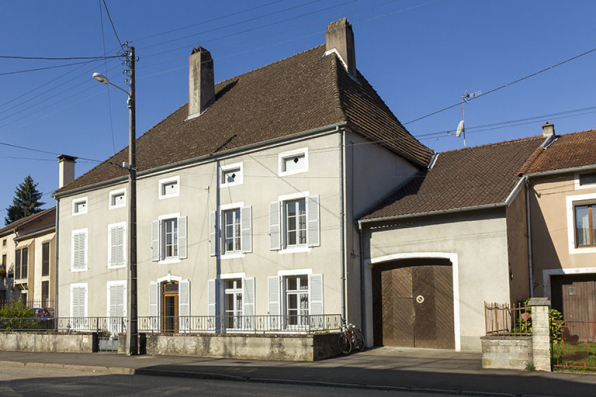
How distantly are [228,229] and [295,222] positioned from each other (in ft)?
10.1

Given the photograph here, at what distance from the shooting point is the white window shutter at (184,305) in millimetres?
22281

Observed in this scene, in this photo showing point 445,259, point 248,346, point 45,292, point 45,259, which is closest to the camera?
point 248,346

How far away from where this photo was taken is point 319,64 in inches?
941

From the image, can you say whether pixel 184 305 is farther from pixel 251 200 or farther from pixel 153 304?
pixel 251 200

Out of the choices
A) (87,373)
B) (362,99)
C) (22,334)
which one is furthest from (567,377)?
(22,334)

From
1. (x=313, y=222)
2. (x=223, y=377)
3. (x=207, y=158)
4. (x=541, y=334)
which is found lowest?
(x=223, y=377)

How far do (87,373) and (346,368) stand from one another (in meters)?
6.71

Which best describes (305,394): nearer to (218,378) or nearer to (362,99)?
(218,378)

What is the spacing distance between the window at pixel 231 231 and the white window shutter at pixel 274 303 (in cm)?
221

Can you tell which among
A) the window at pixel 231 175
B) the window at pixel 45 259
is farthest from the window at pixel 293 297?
the window at pixel 45 259

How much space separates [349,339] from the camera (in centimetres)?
1748

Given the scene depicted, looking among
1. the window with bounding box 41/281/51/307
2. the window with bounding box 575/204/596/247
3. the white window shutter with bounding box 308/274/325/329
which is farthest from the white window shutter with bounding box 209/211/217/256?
the window with bounding box 41/281/51/307

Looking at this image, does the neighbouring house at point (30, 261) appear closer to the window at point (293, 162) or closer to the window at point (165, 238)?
the window at point (165, 238)

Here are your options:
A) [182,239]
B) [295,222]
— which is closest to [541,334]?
[295,222]
